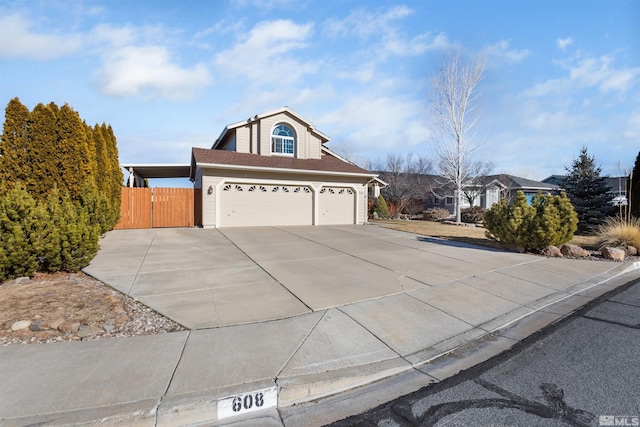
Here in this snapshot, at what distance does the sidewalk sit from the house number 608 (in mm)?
11

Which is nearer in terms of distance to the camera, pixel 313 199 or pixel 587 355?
pixel 587 355

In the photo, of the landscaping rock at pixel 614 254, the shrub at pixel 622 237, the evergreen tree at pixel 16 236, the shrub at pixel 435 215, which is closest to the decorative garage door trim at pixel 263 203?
the evergreen tree at pixel 16 236

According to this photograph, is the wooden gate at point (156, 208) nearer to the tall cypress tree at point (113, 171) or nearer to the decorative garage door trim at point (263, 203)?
the tall cypress tree at point (113, 171)

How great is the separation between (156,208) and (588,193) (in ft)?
78.9

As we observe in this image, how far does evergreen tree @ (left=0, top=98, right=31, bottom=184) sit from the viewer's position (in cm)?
648

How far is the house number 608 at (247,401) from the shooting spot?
2.57 metres

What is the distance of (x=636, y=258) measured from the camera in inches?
358

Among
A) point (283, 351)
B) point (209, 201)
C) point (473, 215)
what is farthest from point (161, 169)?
point (473, 215)

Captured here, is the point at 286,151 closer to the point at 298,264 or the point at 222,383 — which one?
the point at 298,264

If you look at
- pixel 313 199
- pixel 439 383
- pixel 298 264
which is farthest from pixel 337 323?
pixel 313 199

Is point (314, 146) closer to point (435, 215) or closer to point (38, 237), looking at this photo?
point (435, 215)

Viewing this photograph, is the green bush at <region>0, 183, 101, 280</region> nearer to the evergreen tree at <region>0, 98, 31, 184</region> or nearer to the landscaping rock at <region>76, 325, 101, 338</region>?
the evergreen tree at <region>0, 98, 31, 184</region>

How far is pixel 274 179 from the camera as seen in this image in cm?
1647

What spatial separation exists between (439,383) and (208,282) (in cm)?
441
